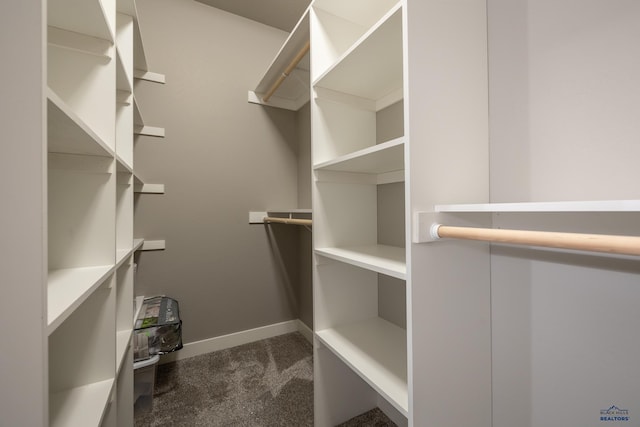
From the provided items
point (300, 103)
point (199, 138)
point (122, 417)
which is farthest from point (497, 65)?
point (122, 417)

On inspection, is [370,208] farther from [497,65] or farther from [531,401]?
[531,401]

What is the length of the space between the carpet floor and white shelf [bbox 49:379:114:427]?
2.07 feet

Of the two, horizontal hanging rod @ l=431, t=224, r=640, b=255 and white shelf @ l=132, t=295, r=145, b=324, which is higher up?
horizontal hanging rod @ l=431, t=224, r=640, b=255

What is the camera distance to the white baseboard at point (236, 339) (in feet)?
6.20

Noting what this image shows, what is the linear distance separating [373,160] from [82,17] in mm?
1149

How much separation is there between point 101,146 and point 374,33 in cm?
98

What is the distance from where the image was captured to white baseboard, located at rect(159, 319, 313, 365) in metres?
1.89

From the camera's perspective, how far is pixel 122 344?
111cm

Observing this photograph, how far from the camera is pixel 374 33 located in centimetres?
85

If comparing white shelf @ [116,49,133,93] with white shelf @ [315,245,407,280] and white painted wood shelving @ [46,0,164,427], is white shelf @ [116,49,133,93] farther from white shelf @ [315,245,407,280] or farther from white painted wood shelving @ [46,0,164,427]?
white shelf @ [315,245,407,280]

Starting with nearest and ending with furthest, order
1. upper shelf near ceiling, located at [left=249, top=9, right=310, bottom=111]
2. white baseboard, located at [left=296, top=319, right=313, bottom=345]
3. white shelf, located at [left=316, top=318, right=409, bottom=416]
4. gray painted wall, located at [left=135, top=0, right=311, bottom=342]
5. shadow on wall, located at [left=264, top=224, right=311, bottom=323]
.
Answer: white shelf, located at [left=316, top=318, right=409, bottom=416] < upper shelf near ceiling, located at [left=249, top=9, right=310, bottom=111] < gray painted wall, located at [left=135, top=0, right=311, bottom=342] < white baseboard, located at [left=296, top=319, right=313, bottom=345] < shadow on wall, located at [left=264, top=224, right=311, bottom=323]

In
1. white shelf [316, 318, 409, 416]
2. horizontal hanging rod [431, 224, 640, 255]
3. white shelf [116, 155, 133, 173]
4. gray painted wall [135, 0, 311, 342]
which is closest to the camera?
horizontal hanging rod [431, 224, 640, 255]

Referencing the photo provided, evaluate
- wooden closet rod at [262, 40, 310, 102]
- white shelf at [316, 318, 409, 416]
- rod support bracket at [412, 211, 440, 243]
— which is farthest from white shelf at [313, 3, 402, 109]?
white shelf at [316, 318, 409, 416]

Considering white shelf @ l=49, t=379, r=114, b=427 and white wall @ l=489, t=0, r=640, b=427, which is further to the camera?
white shelf @ l=49, t=379, r=114, b=427
